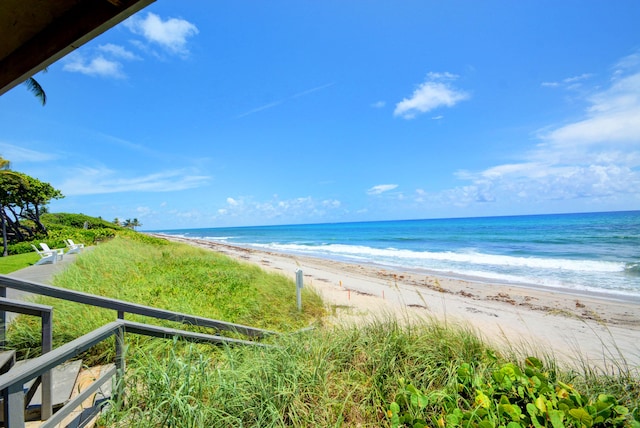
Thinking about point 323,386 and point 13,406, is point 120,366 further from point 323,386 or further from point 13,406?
point 323,386

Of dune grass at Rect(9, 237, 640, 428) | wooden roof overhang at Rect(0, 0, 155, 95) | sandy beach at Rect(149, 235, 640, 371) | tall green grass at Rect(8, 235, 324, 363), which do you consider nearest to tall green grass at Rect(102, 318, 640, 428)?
dune grass at Rect(9, 237, 640, 428)

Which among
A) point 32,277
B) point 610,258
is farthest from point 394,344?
point 610,258

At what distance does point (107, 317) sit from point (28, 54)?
3963mm

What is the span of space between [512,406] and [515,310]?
33.6 ft

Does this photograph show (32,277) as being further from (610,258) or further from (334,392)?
(610,258)

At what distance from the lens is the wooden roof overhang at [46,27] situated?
72.7 inches

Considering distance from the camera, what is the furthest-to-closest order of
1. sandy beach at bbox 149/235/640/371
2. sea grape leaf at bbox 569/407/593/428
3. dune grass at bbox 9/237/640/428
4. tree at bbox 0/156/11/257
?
tree at bbox 0/156/11/257 → sandy beach at bbox 149/235/640/371 → dune grass at bbox 9/237/640/428 → sea grape leaf at bbox 569/407/593/428

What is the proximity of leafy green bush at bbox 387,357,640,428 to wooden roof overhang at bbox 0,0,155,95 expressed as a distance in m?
3.01

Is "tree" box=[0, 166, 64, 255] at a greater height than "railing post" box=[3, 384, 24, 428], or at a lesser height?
greater

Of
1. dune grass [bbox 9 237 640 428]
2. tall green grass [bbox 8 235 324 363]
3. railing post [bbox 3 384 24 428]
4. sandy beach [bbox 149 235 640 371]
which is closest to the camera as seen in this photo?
railing post [bbox 3 384 24 428]

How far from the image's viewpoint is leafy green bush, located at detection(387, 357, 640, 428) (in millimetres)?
1896

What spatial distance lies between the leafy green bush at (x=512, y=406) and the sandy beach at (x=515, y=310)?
343cm

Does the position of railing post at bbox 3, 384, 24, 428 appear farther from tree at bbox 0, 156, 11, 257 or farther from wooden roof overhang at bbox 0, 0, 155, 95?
tree at bbox 0, 156, 11, 257

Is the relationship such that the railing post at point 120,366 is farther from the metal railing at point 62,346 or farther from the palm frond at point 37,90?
the palm frond at point 37,90
